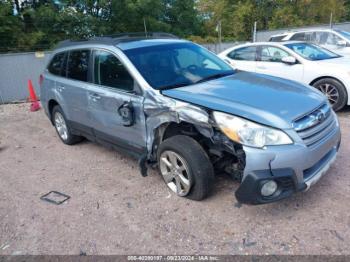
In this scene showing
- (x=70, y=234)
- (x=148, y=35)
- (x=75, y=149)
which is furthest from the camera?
(x=75, y=149)

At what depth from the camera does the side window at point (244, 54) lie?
7332 millimetres

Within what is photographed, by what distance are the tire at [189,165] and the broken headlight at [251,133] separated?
417 mm

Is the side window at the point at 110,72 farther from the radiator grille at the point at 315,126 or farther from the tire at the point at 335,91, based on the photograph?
the tire at the point at 335,91

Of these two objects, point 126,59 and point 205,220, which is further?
point 126,59

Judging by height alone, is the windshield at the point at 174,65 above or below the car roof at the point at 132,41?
below

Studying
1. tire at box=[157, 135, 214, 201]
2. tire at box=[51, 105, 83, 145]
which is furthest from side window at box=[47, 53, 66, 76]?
tire at box=[157, 135, 214, 201]

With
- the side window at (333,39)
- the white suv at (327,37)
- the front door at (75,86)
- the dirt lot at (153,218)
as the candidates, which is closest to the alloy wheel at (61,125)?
the front door at (75,86)

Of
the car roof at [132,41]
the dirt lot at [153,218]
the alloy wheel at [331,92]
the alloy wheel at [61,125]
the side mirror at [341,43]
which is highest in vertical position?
the car roof at [132,41]

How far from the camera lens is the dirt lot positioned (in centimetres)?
265

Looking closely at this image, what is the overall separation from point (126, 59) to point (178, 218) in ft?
6.24

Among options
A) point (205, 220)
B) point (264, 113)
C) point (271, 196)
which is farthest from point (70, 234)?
point (264, 113)

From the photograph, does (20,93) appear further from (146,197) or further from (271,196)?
(271,196)

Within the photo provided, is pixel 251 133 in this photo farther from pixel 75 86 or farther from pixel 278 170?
pixel 75 86

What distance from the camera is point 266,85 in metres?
3.36
